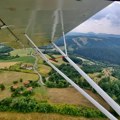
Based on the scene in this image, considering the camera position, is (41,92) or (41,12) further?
(41,92)

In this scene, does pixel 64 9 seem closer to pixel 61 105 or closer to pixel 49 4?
pixel 49 4

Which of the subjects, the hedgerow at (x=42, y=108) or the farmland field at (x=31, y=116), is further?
the hedgerow at (x=42, y=108)

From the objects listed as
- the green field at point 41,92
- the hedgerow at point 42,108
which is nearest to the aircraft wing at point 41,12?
the green field at point 41,92

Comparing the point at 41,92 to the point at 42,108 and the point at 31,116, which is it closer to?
the point at 42,108

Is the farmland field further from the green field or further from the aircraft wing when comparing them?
the aircraft wing

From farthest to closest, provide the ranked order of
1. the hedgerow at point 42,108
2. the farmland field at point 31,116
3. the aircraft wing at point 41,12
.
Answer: the hedgerow at point 42,108 → the farmland field at point 31,116 → the aircraft wing at point 41,12

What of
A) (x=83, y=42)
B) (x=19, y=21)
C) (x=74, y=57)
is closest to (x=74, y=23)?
(x=19, y=21)

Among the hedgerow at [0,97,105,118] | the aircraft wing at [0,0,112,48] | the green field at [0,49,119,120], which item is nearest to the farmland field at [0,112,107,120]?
the green field at [0,49,119,120]

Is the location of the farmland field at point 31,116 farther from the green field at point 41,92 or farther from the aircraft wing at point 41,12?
the aircraft wing at point 41,12

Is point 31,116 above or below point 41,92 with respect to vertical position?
below

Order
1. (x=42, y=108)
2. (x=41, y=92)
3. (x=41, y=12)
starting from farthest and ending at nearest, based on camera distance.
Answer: (x=41, y=92), (x=42, y=108), (x=41, y=12)

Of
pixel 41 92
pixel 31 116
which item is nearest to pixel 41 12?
pixel 31 116
